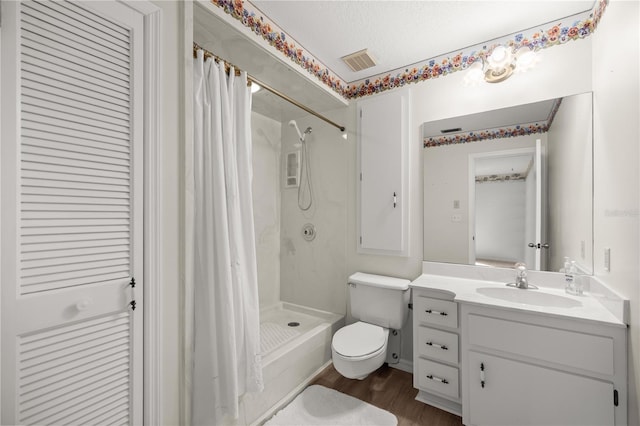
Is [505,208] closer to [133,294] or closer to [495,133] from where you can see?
[495,133]

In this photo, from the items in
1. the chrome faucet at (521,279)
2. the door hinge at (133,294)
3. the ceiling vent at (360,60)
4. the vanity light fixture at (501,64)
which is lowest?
the chrome faucet at (521,279)

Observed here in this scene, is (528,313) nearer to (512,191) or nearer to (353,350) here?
(512,191)

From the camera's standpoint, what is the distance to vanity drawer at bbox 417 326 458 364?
1777 mm

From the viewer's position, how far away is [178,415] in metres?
1.24

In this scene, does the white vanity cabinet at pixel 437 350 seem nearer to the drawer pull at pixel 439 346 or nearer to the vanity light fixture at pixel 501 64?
the drawer pull at pixel 439 346

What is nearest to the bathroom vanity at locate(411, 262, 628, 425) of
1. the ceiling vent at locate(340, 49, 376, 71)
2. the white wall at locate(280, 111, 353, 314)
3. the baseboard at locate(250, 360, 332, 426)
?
the baseboard at locate(250, 360, 332, 426)

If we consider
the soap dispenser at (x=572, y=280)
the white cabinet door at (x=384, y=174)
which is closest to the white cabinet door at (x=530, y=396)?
the soap dispenser at (x=572, y=280)

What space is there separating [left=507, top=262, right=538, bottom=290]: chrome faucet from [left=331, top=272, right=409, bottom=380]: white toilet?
70 cm

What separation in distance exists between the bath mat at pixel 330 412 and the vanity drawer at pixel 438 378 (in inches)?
12.4

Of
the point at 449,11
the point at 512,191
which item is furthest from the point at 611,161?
the point at 449,11

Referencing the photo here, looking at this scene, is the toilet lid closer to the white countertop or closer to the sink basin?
the white countertop

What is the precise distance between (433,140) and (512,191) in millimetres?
676

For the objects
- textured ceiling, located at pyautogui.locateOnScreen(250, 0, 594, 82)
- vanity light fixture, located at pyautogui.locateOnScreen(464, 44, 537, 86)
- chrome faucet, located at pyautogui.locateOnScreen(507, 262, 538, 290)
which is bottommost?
chrome faucet, located at pyautogui.locateOnScreen(507, 262, 538, 290)

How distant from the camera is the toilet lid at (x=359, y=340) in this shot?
1.83 metres
